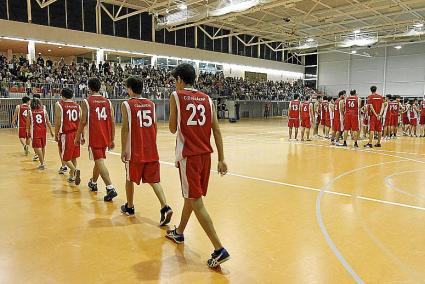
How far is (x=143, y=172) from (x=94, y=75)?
21381 millimetres

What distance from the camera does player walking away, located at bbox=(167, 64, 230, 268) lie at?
3.38 m

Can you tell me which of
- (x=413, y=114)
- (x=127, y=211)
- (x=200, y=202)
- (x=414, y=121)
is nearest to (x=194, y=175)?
(x=200, y=202)

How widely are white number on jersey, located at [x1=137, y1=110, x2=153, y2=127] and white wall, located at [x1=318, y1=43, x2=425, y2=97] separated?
36810mm

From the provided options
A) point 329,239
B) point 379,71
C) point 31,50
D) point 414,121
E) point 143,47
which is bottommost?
point 329,239

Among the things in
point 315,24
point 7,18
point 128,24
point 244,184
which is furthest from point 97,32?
point 244,184

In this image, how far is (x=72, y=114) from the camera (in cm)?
655

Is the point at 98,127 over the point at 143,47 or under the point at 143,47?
under

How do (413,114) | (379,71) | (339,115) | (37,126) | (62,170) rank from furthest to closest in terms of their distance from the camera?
(379,71) < (413,114) < (339,115) < (37,126) < (62,170)

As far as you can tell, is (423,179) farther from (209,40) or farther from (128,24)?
(209,40)

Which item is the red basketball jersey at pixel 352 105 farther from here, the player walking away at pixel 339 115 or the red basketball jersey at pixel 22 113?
the red basketball jersey at pixel 22 113

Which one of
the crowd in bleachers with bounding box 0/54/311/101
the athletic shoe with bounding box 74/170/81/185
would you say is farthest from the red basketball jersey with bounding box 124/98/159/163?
the crowd in bleachers with bounding box 0/54/311/101

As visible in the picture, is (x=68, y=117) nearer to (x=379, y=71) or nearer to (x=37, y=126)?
(x=37, y=126)

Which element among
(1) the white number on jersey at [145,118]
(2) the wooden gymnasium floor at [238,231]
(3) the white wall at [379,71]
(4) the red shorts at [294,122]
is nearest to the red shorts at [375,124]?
(4) the red shorts at [294,122]

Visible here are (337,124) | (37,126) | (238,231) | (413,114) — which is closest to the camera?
(238,231)
